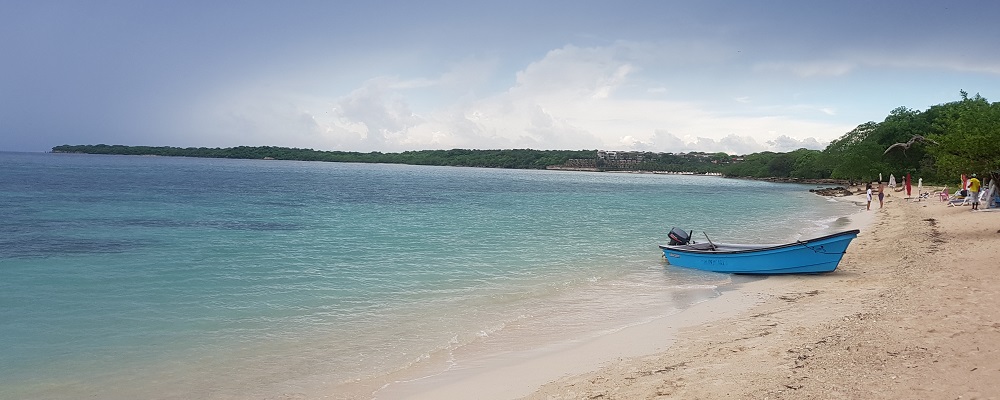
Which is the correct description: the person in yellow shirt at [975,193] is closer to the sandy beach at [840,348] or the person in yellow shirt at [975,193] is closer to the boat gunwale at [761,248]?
the boat gunwale at [761,248]

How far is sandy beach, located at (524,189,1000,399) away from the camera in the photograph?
588 cm

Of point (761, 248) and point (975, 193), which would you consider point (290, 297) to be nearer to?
point (761, 248)

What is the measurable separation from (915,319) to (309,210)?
33394 millimetres

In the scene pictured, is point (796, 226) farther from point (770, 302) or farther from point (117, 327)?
point (117, 327)

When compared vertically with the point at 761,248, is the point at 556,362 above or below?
below

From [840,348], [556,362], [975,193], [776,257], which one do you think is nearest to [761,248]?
[776,257]

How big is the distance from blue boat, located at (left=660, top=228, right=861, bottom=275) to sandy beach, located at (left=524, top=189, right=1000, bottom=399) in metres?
1.22

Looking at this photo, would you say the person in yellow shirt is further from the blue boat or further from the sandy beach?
the blue boat

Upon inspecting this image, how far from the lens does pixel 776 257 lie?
49.2ft

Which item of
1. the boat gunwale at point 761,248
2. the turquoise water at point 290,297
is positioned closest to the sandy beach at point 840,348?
the boat gunwale at point 761,248

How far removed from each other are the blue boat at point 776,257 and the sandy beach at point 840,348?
122 cm

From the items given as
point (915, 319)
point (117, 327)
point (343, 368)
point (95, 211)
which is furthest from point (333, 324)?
point (95, 211)

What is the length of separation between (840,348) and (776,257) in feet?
26.9

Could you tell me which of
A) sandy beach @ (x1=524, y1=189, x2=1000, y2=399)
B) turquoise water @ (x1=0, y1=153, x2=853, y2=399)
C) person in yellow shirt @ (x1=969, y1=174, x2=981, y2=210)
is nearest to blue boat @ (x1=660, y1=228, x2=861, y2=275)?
turquoise water @ (x1=0, y1=153, x2=853, y2=399)
